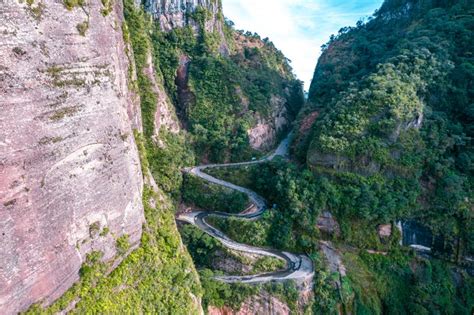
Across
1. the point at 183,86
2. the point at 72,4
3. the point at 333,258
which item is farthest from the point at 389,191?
the point at 183,86

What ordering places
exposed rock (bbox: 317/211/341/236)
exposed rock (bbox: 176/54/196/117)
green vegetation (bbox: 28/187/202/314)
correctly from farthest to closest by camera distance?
exposed rock (bbox: 176/54/196/117) < exposed rock (bbox: 317/211/341/236) < green vegetation (bbox: 28/187/202/314)

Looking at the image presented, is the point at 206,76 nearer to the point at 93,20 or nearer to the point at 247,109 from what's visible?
the point at 247,109

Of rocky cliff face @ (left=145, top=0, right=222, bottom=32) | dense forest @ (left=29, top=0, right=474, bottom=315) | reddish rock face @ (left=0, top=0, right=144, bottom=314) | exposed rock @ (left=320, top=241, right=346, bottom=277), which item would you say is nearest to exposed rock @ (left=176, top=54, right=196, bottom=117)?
dense forest @ (left=29, top=0, right=474, bottom=315)

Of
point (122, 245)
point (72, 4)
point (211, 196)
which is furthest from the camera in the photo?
point (211, 196)

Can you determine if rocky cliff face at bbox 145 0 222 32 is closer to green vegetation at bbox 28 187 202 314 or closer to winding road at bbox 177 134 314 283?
winding road at bbox 177 134 314 283

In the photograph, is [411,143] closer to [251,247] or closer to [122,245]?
[251,247]

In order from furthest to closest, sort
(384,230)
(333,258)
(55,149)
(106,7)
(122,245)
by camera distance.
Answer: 1. (384,230)
2. (333,258)
3. (106,7)
4. (122,245)
5. (55,149)

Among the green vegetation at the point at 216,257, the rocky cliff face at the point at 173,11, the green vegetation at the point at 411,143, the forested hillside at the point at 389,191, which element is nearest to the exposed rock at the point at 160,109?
the green vegetation at the point at 216,257
